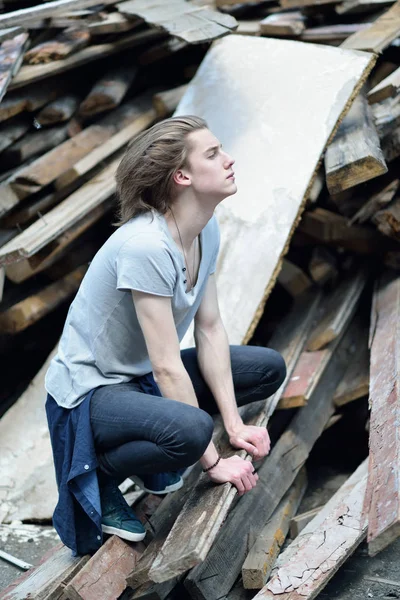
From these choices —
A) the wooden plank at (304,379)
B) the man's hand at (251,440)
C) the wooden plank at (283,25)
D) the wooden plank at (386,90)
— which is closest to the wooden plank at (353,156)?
the wooden plank at (386,90)

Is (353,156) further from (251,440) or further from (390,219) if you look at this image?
(251,440)

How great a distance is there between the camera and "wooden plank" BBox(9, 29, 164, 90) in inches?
184

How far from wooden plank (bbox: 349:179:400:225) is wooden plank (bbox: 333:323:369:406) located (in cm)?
70

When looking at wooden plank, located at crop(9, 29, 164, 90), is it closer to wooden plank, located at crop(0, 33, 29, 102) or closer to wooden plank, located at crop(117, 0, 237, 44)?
wooden plank, located at crop(0, 33, 29, 102)

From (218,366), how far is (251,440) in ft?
1.08

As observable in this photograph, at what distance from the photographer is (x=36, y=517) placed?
12.6 feet

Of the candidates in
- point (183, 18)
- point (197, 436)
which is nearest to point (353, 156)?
point (183, 18)

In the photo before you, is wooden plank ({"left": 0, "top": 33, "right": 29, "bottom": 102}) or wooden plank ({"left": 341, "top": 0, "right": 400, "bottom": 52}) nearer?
wooden plank ({"left": 0, "top": 33, "right": 29, "bottom": 102})

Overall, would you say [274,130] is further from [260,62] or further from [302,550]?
[302,550]

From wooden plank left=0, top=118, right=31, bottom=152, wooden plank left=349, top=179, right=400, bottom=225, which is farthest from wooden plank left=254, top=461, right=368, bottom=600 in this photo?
wooden plank left=0, top=118, right=31, bottom=152

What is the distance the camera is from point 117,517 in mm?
2994

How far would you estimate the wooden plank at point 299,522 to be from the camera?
357 centimetres

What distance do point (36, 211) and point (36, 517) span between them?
1771 millimetres

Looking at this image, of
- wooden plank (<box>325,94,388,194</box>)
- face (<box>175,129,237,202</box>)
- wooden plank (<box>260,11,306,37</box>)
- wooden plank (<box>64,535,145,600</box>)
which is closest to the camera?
wooden plank (<box>64,535,145,600</box>)
